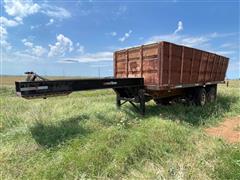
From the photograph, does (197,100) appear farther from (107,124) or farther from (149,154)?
(149,154)

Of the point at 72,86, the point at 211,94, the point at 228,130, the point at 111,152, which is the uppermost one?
the point at 72,86

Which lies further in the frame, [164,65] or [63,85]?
[164,65]

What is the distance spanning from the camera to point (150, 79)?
321 inches

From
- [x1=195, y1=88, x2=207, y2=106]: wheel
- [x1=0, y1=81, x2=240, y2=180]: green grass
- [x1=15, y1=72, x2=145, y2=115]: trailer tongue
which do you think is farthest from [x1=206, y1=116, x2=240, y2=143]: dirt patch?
[x1=15, y1=72, x2=145, y2=115]: trailer tongue

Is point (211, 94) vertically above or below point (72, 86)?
below

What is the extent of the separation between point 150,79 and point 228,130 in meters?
2.84

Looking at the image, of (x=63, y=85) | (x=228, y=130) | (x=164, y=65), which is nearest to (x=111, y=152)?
(x=63, y=85)

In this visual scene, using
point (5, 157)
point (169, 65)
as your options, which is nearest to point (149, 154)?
point (5, 157)

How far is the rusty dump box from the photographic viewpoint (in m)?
7.75

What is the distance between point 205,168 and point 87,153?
6.94 ft

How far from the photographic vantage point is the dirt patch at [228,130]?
250 inches

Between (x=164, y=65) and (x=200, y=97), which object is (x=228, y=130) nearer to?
(x=164, y=65)

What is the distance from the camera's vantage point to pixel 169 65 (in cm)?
796

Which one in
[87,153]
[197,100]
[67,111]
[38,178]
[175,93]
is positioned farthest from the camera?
[197,100]
